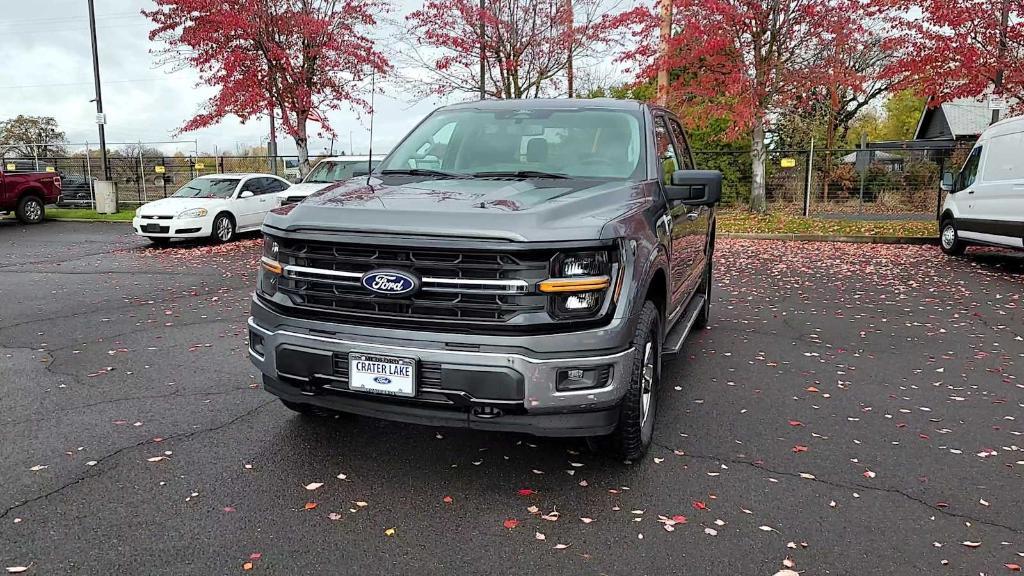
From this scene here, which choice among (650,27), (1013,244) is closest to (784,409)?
(1013,244)

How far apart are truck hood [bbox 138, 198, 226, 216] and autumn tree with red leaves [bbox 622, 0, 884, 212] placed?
10386mm

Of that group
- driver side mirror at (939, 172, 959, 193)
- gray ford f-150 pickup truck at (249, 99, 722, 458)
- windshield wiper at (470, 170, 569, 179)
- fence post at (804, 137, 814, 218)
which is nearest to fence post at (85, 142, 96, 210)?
fence post at (804, 137, 814, 218)

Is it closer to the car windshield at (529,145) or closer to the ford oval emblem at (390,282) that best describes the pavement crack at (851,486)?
the car windshield at (529,145)

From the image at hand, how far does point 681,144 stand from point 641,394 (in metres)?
3.14

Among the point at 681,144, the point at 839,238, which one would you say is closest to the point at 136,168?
the point at 839,238

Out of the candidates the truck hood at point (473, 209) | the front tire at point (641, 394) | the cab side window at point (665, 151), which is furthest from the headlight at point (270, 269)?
the cab side window at point (665, 151)

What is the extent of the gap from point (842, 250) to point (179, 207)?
12.8 m

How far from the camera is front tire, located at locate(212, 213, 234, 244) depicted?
14656 millimetres

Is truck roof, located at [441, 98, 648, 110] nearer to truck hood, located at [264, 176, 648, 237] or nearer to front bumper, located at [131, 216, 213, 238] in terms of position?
truck hood, located at [264, 176, 648, 237]

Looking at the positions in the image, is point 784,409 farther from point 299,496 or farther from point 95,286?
point 95,286

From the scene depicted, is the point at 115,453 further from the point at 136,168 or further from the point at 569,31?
the point at 136,168

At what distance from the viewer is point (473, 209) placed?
3.36 m

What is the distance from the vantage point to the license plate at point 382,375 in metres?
3.21

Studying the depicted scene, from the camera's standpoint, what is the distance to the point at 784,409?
186 inches
